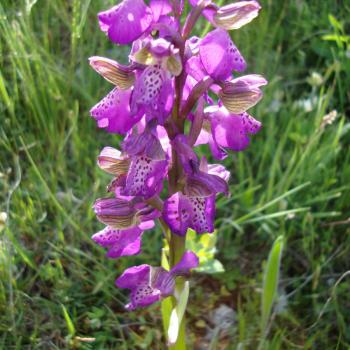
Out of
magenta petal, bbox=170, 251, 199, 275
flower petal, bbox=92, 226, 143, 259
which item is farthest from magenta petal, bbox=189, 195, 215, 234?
flower petal, bbox=92, 226, 143, 259

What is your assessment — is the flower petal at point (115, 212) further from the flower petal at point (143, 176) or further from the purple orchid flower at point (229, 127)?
the purple orchid flower at point (229, 127)

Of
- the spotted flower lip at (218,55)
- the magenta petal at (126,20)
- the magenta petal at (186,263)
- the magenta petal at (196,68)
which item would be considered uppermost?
the magenta petal at (126,20)

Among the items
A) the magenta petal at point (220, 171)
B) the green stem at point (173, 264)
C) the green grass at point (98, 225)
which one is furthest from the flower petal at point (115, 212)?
the green grass at point (98, 225)

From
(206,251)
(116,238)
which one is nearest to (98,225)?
(206,251)

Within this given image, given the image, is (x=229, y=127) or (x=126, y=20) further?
(x=229, y=127)

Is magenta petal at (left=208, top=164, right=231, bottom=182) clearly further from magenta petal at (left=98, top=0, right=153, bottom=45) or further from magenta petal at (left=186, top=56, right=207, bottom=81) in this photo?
magenta petal at (left=98, top=0, right=153, bottom=45)

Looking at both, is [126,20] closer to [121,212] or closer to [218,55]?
[218,55]
